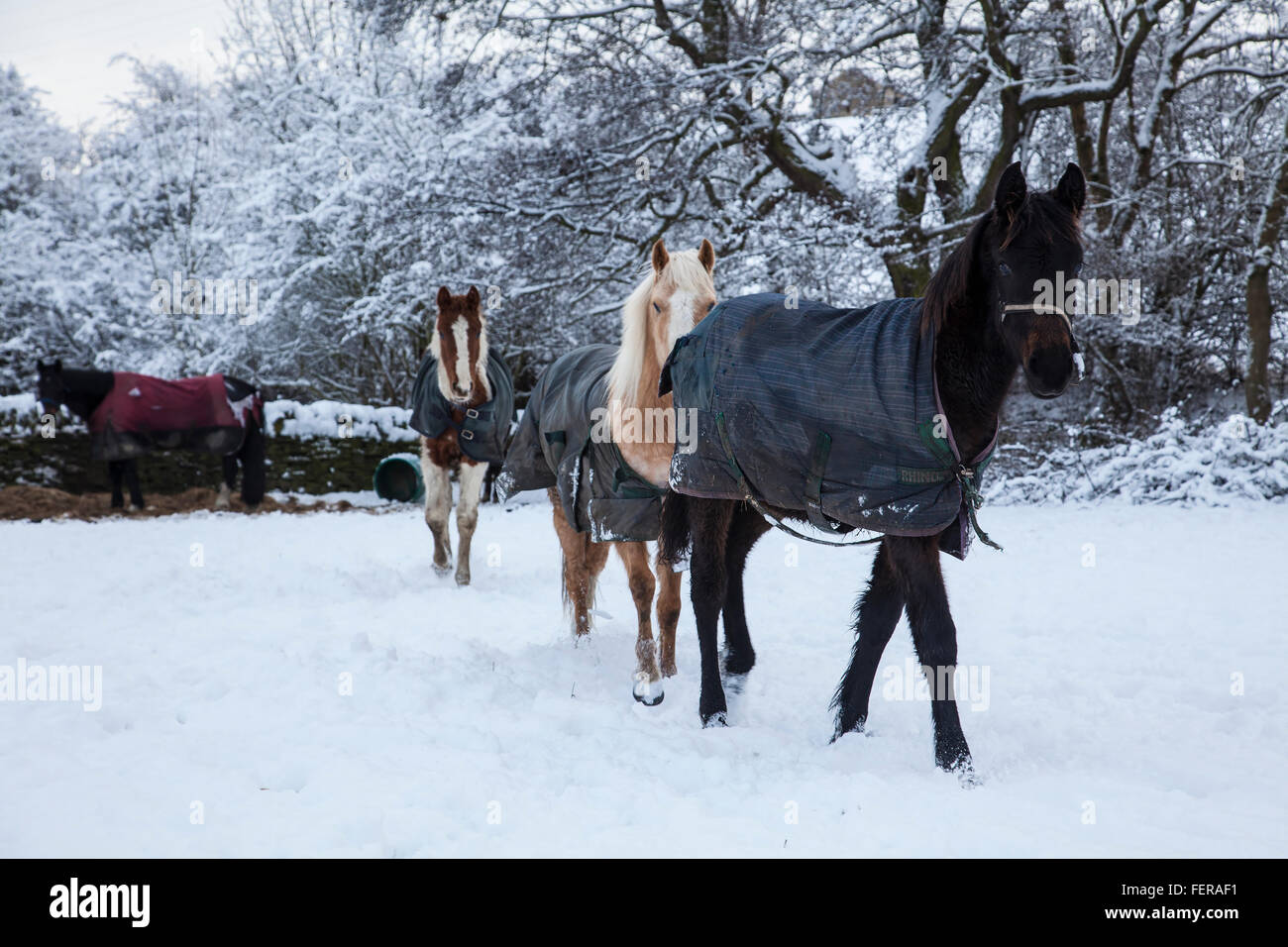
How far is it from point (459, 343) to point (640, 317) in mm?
3178

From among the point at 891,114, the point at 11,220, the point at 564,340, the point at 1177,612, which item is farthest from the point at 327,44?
the point at 1177,612

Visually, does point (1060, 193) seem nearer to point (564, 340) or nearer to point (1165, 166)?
point (1165, 166)

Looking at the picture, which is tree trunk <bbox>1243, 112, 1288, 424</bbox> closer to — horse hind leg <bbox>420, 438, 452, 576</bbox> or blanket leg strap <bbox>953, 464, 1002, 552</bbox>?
horse hind leg <bbox>420, 438, 452, 576</bbox>

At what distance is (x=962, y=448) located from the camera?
9.37 feet

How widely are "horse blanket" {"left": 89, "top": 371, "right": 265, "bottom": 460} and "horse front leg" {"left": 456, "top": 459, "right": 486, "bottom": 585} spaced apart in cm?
456

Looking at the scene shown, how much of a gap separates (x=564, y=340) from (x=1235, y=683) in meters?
12.4

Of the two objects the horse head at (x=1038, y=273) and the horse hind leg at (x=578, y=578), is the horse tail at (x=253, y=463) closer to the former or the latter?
the horse hind leg at (x=578, y=578)

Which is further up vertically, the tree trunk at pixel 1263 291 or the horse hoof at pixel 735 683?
the tree trunk at pixel 1263 291

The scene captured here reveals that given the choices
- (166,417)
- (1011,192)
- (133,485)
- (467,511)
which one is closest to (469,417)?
(467,511)

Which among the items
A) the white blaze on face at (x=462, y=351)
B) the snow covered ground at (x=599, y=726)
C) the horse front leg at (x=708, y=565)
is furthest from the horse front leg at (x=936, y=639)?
the white blaze on face at (x=462, y=351)

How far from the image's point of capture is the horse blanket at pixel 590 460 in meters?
3.98

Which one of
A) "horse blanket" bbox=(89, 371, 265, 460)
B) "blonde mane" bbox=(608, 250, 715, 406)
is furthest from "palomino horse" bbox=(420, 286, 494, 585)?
"horse blanket" bbox=(89, 371, 265, 460)

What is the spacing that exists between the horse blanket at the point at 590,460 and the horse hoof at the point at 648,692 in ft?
2.10

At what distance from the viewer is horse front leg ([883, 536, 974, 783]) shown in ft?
9.26
